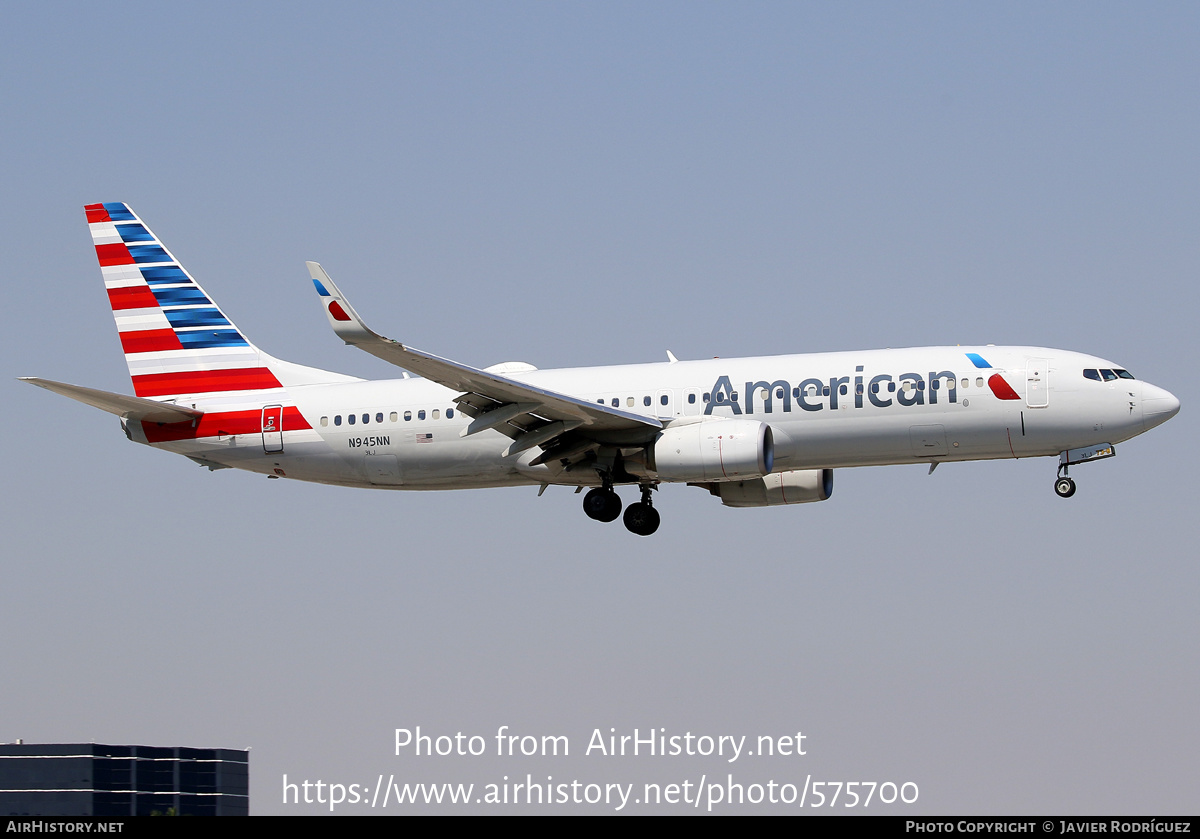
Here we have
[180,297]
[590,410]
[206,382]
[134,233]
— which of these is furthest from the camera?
[134,233]

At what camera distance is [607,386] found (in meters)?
41.8

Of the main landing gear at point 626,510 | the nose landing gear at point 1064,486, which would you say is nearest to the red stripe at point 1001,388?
the nose landing gear at point 1064,486

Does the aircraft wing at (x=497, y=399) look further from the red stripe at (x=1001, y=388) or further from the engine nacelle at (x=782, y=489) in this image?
the red stripe at (x=1001, y=388)

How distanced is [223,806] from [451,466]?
122 feet

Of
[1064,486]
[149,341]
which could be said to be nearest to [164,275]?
[149,341]

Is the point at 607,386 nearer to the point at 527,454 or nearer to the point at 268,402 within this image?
the point at 527,454

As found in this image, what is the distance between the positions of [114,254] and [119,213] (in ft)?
4.46

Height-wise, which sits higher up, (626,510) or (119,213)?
(119,213)

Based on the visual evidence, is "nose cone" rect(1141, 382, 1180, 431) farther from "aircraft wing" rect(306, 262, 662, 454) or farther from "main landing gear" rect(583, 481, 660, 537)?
"main landing gear" rect(583, 481, 660, 537)

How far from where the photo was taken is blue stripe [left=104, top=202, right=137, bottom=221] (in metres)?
47.8

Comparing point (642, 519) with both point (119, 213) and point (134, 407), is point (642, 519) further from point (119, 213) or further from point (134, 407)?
point (119, 213)

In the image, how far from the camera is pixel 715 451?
38812 millimetres

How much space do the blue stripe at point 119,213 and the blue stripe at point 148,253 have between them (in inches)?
38.8

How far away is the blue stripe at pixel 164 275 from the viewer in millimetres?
47062
